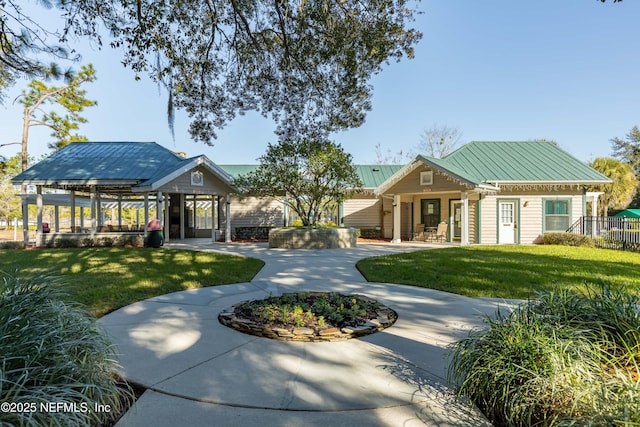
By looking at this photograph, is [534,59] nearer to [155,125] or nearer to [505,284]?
[505,284]

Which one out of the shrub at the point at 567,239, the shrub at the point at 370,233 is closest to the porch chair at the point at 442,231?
the shrub at the point at 370,233

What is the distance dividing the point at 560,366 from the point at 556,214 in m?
17.8

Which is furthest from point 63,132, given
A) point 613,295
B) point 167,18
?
point 613,295

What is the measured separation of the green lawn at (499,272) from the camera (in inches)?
261

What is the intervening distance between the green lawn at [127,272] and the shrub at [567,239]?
14.4 m

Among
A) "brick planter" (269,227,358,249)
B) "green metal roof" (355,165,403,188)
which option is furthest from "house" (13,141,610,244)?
"brick planter" (269,227,358,249)

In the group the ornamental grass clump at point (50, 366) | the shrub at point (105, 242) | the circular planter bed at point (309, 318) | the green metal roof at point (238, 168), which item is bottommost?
the circular planter bed at point (309, 318)

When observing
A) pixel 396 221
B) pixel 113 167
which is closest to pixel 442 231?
pixel 396 221

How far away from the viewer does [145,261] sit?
10086 millimetres

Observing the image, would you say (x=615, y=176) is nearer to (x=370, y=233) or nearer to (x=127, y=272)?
(x=370, y=233)

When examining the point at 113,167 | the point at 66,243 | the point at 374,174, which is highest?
the point at 374,174

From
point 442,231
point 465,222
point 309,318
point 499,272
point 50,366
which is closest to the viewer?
point 50,366

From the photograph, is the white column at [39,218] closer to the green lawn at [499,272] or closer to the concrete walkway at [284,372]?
the concrete walkway at [284,372]

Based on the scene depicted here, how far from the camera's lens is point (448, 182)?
54.3 ft
